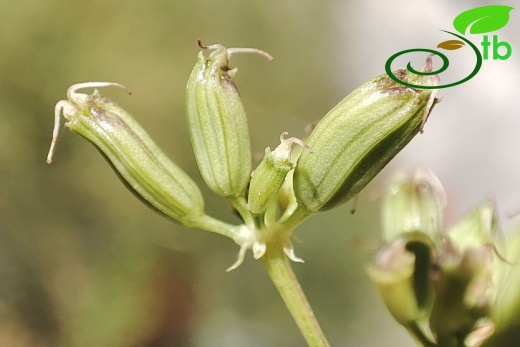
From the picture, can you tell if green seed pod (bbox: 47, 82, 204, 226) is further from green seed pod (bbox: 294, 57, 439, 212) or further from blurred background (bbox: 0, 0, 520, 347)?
blurred background (bbox: 0, 0, 520, 347)

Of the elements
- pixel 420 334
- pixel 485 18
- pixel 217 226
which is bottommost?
pixel 420 334

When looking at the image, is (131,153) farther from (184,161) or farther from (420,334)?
(184,161)

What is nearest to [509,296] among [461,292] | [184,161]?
[461,292]

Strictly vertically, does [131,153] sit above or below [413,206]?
above

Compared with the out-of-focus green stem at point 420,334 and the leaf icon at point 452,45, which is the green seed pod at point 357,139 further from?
the leaf icon at point 452,45

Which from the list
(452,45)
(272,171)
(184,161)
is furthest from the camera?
(184,161)

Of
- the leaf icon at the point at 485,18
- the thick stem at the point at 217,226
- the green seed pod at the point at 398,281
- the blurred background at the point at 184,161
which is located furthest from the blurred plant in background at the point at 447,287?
the blurred background at the point at 184,161

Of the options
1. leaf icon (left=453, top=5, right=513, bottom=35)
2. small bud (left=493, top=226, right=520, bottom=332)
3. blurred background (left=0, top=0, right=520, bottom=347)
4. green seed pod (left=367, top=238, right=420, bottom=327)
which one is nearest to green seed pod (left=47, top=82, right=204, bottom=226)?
green seed pod (left=367, top=238, right=420, bottom=327)
